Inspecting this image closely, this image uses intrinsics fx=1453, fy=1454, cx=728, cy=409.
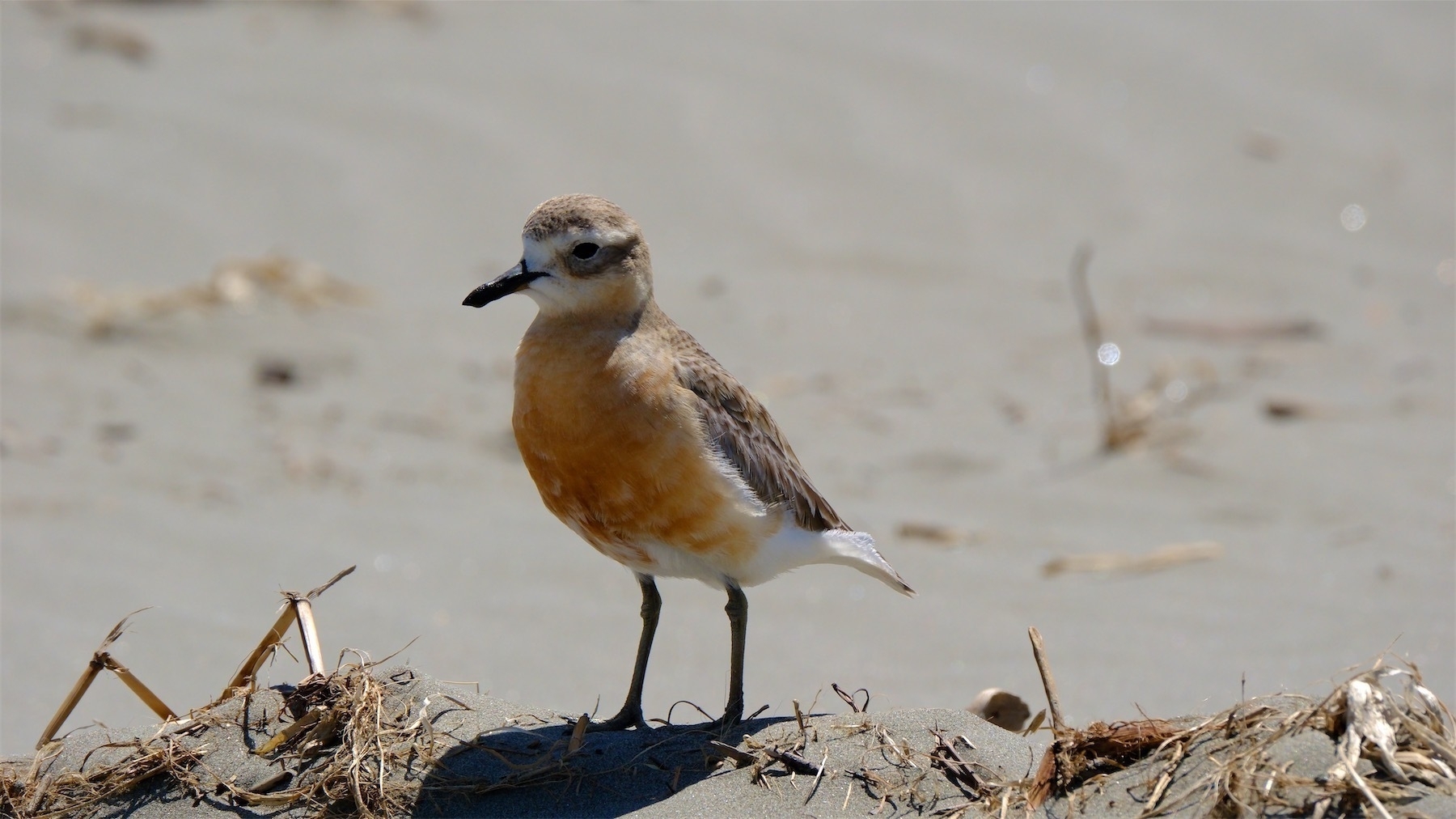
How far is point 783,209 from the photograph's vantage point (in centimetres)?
1217

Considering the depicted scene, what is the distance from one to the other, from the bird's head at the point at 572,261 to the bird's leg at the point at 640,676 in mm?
1007

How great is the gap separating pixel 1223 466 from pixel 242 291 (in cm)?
671

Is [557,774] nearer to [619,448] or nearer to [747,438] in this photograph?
[619,448]

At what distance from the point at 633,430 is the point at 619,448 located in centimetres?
7

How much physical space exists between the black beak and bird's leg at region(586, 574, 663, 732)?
3.67ft

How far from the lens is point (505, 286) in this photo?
4.67 m

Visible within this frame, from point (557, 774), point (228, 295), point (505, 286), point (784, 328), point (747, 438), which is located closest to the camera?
point (557, 774)

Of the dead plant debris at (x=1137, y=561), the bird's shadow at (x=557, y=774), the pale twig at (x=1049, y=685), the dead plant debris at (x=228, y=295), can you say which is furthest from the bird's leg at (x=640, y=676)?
the dead plant debris at (x=228, y=295)

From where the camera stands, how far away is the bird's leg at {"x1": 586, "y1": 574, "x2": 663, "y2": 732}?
476cm

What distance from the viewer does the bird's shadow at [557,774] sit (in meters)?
4.07

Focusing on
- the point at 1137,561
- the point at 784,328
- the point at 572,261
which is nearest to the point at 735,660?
the point at 572,261

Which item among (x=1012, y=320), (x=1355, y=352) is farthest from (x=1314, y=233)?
(x=1012, y=320)

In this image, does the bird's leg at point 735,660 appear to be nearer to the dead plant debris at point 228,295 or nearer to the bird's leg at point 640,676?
the bird's leg at point 640,676

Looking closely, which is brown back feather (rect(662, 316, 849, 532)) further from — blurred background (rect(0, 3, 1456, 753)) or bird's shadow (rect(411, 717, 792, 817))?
blurred background (rect(0, 3, 1456, 753))
